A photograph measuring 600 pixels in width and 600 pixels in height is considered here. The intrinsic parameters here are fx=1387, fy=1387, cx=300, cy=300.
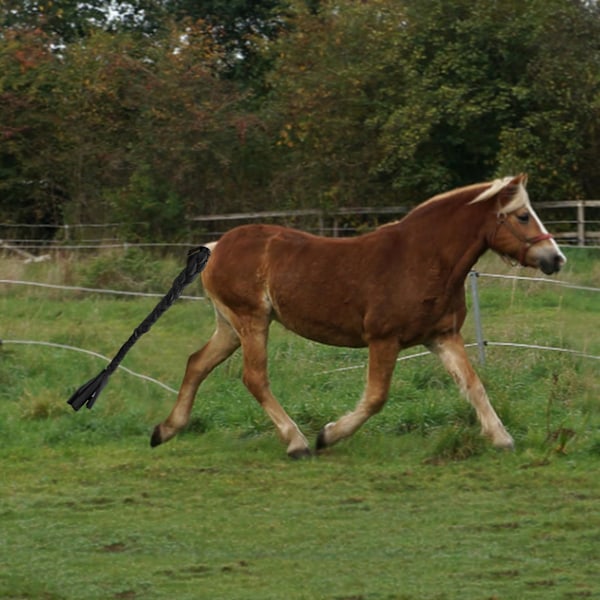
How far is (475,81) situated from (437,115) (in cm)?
123

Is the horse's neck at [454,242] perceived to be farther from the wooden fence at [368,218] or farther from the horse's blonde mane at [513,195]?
the wooden fence at [368,218]

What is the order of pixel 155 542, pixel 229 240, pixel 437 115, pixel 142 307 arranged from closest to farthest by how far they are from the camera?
1. pixel 155 542
2. pixel 229 240
3. pixel 142 307
4. pixel 437 115

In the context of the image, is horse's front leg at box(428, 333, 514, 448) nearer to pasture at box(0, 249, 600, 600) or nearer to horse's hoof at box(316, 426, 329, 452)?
pasture at box(0, 249, 600, 600)

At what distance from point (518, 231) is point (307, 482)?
2197 mm

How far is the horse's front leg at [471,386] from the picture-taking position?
9.30 metres

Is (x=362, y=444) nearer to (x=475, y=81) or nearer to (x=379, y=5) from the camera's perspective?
(x=475, y=81)

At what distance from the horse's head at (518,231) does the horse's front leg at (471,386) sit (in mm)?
721

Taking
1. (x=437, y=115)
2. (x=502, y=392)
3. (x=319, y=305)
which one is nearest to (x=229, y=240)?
(x=319, y=305)

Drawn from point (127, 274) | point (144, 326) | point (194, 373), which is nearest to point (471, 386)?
point (194, 373)

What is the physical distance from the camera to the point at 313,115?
25750 millimetres

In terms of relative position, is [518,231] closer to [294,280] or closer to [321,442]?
[294,280]

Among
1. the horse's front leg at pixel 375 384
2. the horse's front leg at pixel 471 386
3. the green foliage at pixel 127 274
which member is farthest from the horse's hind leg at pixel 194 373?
the green foliage at pixel 127 274

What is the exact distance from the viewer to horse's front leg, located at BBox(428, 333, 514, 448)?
9305 millimetres

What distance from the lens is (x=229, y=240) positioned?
10.1 m
